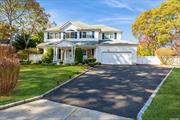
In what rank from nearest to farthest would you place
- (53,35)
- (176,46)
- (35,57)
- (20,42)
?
(176,46) → (35,57) → (53,35) → (20,42)

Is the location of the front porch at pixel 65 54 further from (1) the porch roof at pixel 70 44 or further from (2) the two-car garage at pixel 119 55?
(2) the two-car garage at pixel 119 55

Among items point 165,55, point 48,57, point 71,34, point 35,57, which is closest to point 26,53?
point 35,57

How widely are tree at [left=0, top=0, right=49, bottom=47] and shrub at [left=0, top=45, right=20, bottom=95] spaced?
3024 centimetres

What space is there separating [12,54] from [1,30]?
28.5 m

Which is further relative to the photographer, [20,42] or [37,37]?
[37,37]

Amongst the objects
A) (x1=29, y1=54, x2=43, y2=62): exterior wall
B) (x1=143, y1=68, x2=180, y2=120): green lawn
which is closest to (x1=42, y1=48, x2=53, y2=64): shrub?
(x1=29, y1=54, x2=43, y2=62): exterior wall

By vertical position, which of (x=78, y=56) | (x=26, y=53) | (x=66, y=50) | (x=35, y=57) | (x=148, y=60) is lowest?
(x=148, y=60)

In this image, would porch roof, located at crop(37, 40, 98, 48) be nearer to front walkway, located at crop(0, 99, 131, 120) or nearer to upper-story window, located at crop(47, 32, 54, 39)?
upper-story window, located at crop(47, 32, 54, 39)

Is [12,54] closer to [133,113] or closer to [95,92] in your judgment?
[95,92]

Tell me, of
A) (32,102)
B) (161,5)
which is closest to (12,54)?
(32,102)

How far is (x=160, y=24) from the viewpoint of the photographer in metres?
47.4

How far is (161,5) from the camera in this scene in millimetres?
47875

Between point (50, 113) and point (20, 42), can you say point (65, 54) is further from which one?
point (50, 113)

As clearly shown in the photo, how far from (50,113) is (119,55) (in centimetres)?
2907
